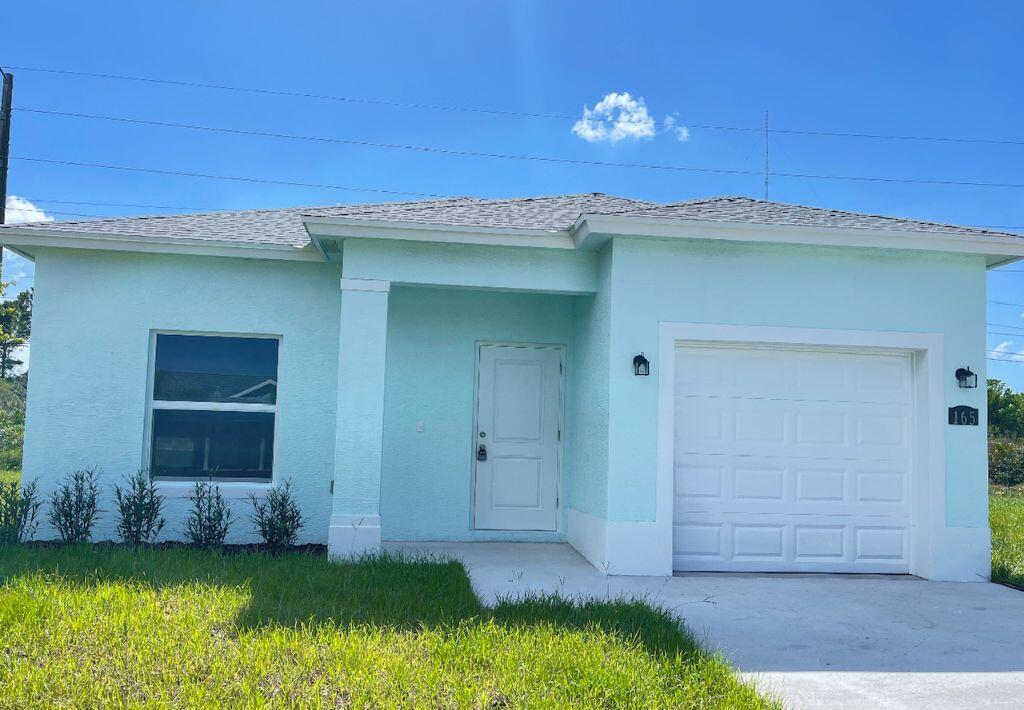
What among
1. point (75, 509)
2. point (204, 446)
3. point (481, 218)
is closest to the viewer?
point (75, 509)

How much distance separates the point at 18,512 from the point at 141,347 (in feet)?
7.40

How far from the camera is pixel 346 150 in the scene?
2344cm

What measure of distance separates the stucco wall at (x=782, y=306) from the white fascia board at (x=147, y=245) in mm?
3950

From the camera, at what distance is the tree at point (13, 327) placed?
25266mm

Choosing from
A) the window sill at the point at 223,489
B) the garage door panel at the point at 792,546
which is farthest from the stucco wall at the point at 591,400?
the window sill at the point at 223,489

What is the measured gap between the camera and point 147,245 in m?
9.86

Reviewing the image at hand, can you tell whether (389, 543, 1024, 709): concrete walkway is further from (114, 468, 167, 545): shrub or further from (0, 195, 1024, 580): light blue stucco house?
(114, 468, 167, 545): shrub

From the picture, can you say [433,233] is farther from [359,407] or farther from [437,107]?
[437,107]

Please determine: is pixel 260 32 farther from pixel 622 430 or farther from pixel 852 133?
pixel 852 133

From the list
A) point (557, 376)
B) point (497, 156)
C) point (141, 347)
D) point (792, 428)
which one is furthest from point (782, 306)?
point (497, 156)

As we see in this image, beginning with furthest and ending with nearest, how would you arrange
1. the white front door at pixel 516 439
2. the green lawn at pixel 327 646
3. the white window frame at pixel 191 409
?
the white front door at pixel 516 439, the white window frame at pixel 191 409, the green lawn at pixel 327 646

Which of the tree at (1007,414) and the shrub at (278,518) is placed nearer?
the shrub at (278,518)

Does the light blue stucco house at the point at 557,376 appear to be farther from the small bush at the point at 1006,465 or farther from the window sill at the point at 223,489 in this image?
the small bush at the point at 1006,465

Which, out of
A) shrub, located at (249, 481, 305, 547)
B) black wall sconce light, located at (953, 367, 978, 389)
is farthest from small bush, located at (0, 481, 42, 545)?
black wall sconce light, located at (953, 367, 978, 389)
